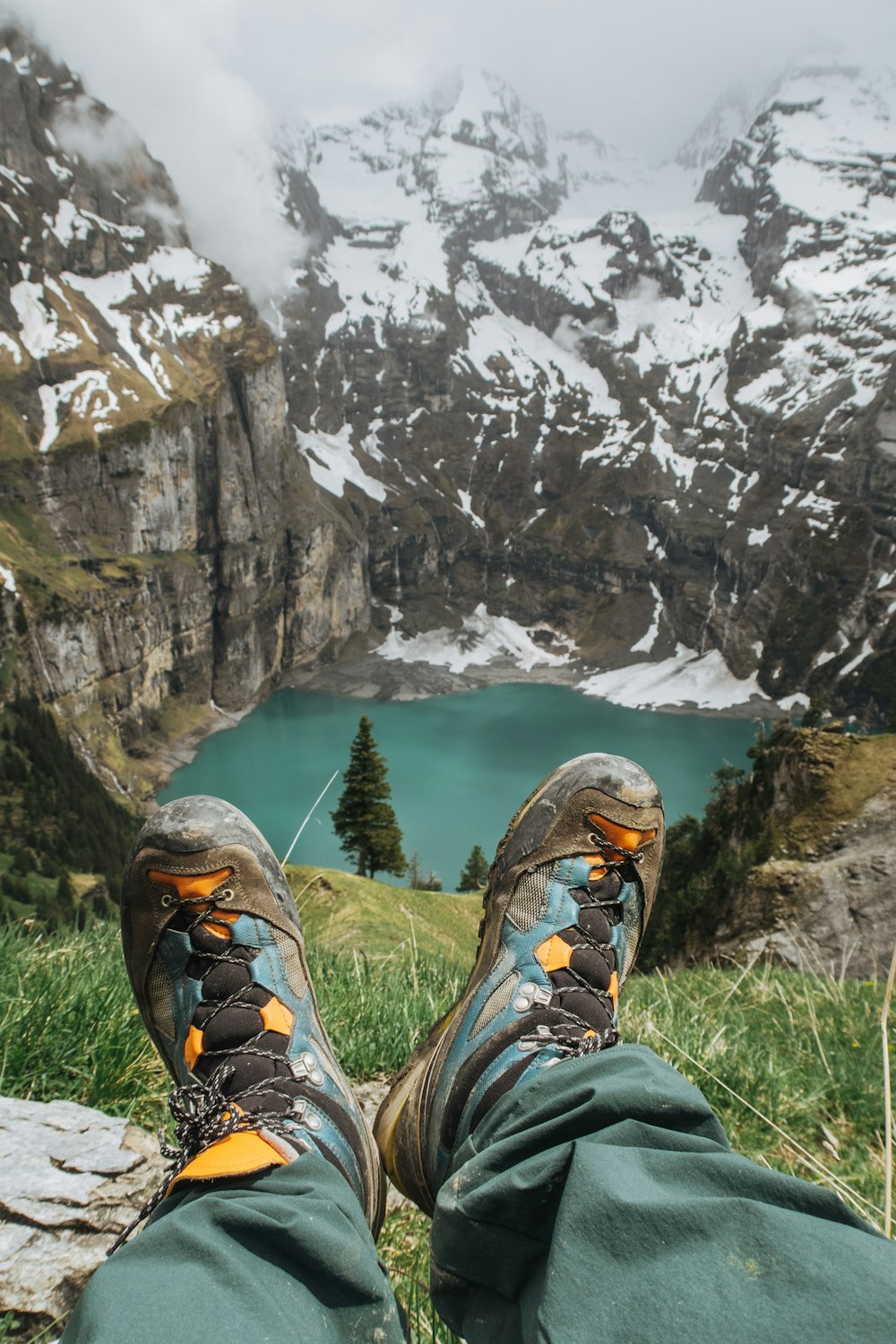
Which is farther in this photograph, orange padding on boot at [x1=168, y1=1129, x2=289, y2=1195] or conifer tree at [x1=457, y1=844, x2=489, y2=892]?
conifer tree at [x1=457, y1=844, x2=489, y2=892]

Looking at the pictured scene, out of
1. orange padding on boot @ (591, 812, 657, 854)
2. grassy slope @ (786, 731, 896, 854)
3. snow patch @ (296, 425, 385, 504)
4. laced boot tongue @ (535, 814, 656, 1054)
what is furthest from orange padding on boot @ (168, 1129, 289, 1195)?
snow patch @ (296, 425, 385, 504)

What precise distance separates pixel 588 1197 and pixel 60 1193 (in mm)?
1056

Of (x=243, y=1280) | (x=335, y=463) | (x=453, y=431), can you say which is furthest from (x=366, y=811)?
(x=453, y=431)

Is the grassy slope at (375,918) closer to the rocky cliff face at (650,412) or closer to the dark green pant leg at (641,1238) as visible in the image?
the dark green pant leg at (641,1238)

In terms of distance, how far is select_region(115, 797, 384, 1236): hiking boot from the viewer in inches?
57.9

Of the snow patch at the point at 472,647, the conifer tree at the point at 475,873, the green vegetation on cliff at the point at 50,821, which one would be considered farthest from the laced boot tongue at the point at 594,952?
the snow patch at the point at 472,647

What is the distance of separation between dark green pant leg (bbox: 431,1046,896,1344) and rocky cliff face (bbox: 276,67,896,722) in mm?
96617

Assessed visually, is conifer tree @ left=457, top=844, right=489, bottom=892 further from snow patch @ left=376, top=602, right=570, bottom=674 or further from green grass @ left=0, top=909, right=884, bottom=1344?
snow patch @ left=376, top=602, right=570, bottom=674

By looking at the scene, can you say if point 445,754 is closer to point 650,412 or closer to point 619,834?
point 619,834

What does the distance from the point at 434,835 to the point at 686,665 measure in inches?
2638

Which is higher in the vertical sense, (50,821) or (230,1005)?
(230,1005)

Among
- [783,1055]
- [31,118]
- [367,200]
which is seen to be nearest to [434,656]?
[31,118]

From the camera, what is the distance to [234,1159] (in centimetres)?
133

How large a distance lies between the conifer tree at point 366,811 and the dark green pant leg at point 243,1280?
20506 mm
